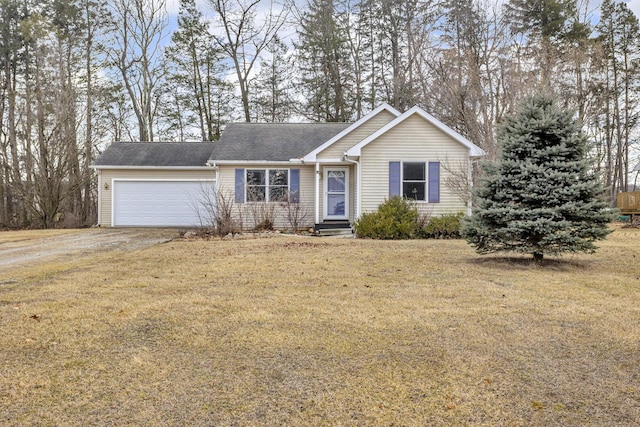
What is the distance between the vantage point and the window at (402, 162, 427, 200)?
1512 cm

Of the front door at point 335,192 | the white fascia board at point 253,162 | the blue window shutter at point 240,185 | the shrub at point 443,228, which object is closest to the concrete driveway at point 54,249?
the blue window shutter at point 240,185

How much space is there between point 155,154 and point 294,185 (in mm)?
6849

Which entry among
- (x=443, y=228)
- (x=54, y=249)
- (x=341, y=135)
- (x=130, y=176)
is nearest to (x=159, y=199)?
(x=130, y=176)

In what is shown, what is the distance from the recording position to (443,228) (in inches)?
527

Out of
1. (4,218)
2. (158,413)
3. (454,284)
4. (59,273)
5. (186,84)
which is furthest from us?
(186,84)

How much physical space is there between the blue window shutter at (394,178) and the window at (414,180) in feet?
0.66

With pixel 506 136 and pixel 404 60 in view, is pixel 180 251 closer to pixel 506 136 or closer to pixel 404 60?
pixel 506 136

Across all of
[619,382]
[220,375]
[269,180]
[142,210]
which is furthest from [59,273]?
[142,210]

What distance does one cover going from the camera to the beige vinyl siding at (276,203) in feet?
54.2

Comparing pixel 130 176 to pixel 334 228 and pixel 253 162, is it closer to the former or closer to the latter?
pixel 253 162

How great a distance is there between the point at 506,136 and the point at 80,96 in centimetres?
2273

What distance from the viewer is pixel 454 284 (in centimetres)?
644

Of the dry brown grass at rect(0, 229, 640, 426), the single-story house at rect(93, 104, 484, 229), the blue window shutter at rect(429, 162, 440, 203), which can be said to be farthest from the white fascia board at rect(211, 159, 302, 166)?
the dry brown grass at rect(0, 229, 640, 426)

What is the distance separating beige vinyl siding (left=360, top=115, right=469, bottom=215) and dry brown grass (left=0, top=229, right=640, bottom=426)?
794 centimetres
